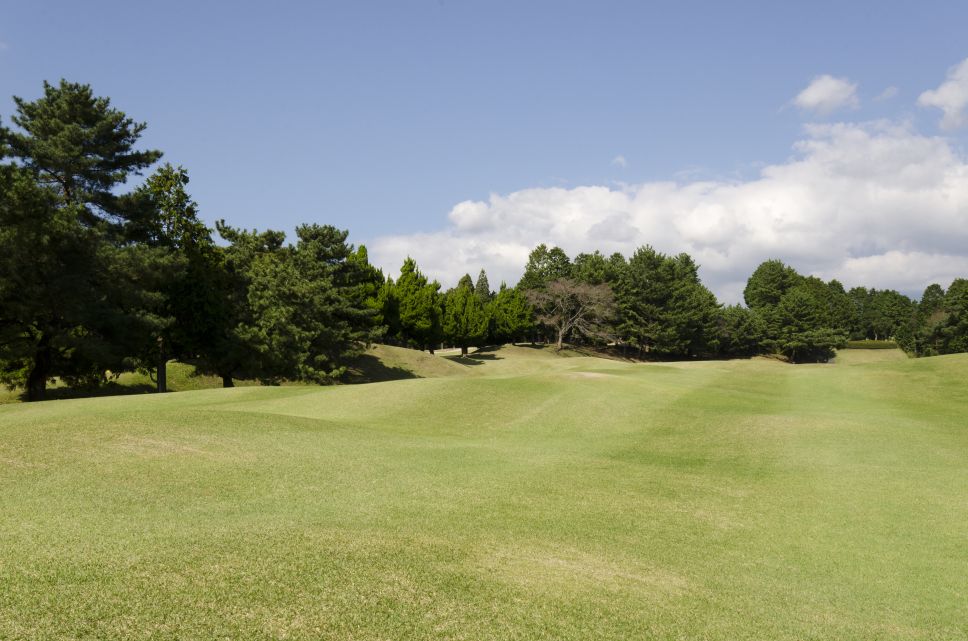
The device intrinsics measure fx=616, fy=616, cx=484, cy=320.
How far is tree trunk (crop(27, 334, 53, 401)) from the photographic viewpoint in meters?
40.7

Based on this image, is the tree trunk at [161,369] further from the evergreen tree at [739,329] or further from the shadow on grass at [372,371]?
the evergreen tree at [739,329]

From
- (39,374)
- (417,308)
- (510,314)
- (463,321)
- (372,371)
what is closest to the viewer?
(39,374)

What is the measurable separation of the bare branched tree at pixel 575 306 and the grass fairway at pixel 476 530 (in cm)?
6948

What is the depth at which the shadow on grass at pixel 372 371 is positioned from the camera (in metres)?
60.9

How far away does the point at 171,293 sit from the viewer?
51.1 metres

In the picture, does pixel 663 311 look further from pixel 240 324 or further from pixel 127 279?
pixel 127 279

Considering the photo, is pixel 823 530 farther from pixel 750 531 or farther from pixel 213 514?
pixel 213 514

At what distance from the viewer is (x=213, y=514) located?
32.7 ft

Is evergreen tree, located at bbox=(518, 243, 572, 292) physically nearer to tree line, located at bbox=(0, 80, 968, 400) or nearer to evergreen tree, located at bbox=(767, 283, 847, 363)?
tree line, located at bbox=(0, 80, 968, 400)

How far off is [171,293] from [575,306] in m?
59.1

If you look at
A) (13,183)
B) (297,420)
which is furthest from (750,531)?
(13,183)

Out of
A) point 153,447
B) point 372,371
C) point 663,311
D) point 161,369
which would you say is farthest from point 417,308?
point 153,447

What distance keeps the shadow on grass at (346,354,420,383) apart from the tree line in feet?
6.09

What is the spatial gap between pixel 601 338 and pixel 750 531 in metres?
82.7
